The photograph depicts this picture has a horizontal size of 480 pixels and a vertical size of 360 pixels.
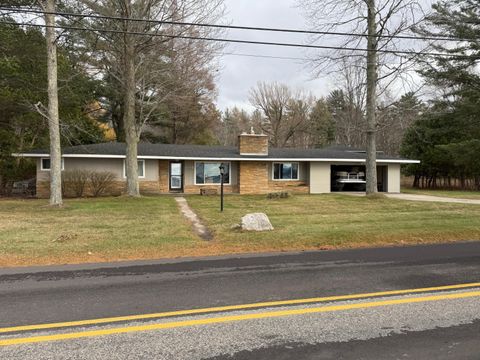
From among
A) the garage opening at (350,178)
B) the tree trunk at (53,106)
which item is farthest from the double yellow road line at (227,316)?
the garage opening at (350,178)

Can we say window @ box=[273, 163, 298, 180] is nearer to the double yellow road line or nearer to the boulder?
the boulder

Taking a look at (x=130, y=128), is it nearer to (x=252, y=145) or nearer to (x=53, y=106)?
(x=53, y=106)

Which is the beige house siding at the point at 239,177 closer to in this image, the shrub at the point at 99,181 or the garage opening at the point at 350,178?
the shrub at the point at 99,181

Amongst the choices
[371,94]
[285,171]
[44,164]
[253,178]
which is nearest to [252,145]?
[253,178]

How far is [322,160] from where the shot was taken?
2552 cm

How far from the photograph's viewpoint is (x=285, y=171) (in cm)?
2608

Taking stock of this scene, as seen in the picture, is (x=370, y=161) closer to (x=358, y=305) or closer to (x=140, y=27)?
(x=140, y=27)

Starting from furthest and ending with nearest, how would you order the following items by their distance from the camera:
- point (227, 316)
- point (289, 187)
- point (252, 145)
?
point (289, 187), point (252, 145), point (227, 316)

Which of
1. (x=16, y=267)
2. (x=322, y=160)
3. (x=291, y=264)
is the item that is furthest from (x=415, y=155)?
(x=16, y=267)

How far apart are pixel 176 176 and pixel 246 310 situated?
67.4ft

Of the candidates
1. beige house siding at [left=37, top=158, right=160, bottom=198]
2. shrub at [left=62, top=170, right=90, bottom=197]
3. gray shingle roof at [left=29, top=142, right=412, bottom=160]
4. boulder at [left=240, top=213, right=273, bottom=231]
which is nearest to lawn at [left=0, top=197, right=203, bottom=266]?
boulder at [left=240, top=213, right=273, bottom=231]

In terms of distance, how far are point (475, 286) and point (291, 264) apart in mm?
2844

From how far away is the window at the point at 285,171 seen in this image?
84.9 ft

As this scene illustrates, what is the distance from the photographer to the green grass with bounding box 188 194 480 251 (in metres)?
9.47
